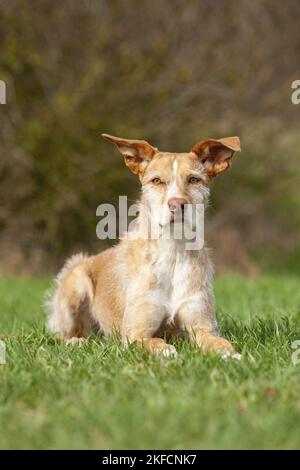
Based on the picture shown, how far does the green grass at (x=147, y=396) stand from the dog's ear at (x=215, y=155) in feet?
4.50

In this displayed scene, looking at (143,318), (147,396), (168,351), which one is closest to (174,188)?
(143,318)

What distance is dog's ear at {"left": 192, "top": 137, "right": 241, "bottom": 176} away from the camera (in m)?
6.48

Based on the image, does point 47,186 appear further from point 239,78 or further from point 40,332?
point 40,332

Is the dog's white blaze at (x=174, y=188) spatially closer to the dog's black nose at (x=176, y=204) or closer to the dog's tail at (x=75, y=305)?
the dog's black nose at (x=176, y=204)

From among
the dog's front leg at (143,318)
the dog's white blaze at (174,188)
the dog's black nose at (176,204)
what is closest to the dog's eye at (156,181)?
the dog's white blaze at (174,188)

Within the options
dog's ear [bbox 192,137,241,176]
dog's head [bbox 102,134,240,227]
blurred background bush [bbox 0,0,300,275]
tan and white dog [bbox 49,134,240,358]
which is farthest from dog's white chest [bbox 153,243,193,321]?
blurred background bush [bbox 0,0,300,275]

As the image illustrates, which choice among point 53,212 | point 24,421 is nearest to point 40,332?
point 24,421

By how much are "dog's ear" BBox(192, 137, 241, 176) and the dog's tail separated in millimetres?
1766

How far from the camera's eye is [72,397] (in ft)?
15.5

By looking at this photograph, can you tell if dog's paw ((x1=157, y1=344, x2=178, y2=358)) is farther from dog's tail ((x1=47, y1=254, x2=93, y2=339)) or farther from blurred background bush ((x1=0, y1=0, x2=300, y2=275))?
blurred background bush ((x1=0, y1=0, x2=300, y2=275))

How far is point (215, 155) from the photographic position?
21.5 feet

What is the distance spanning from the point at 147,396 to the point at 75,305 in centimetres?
305

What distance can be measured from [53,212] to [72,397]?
39.1 ft

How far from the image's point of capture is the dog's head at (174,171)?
6.05 metres
